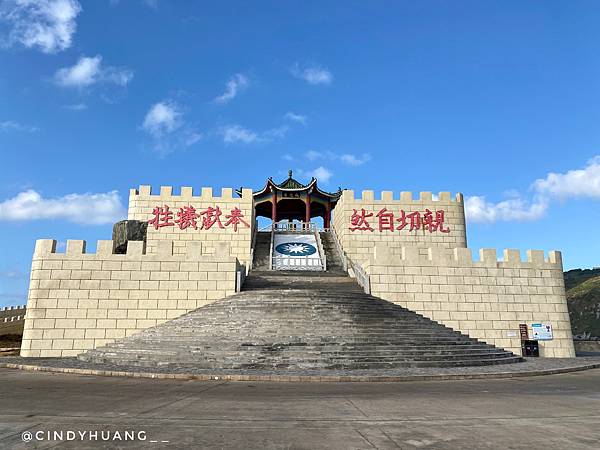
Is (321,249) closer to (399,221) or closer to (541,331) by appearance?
(399,221)

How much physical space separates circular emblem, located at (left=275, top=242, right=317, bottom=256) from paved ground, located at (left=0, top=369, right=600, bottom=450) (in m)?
16.4

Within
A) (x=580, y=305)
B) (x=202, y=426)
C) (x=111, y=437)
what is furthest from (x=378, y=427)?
(x=580, y=305)

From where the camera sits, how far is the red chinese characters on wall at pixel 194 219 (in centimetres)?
2616

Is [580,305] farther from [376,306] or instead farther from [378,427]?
[378,427]

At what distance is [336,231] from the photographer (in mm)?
29859

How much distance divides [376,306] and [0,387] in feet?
40.0

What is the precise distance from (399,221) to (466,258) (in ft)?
25.7

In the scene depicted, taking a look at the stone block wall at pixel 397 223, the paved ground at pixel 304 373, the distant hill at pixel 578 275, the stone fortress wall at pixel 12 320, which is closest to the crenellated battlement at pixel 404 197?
the stone block wall at pixel 397 223

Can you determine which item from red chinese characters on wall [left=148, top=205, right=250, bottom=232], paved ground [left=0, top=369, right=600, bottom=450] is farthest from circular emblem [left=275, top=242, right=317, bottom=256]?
paved ground [left=0, top=369, right=600, bottom=450]

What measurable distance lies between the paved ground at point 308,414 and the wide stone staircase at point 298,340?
2.45 meters

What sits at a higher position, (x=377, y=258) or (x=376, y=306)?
(x=377, y=258)

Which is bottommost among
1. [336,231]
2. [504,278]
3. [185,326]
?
[185,326]

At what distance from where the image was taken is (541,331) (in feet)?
62.5

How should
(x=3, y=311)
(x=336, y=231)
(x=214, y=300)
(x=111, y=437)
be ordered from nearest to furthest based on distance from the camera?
(x=111, y=437)
(x=214, y=300)
(x=336, y=231)
(x=3, y=311)
